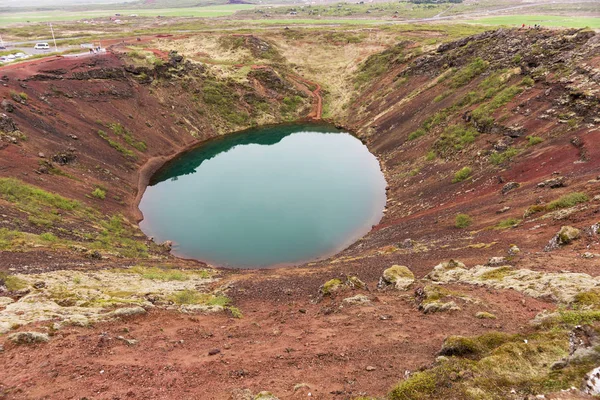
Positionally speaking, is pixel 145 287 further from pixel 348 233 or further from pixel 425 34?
pixel 425 34

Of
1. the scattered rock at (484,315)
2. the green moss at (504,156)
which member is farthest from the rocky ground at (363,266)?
the green moss at (504,156)

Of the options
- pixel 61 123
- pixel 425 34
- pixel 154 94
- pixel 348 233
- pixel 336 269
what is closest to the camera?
pixel 336 269

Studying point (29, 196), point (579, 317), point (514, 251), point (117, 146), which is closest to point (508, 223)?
point (514, 251)

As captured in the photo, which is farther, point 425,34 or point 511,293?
point 425,34

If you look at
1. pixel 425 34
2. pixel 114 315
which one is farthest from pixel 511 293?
pixel 425 34

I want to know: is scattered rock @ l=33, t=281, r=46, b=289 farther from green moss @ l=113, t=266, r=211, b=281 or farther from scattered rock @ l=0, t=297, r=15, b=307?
green moss @ l=113, t=266, r=211, b=281

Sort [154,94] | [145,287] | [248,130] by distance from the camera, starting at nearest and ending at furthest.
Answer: [145,287]
[154,94]
[248,130]

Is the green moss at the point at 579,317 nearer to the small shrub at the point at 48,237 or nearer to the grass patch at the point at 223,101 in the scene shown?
the small shrub at the point at 48,237

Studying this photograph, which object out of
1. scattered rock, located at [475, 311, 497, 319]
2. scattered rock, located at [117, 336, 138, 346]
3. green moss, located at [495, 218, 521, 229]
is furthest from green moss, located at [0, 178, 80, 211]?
green moss, located at [495, 218, 521, 229]
